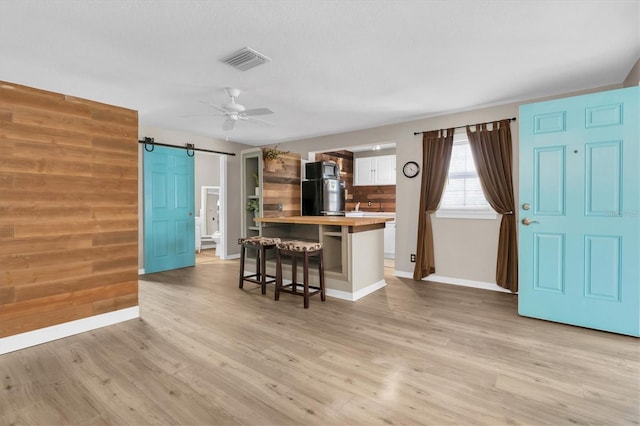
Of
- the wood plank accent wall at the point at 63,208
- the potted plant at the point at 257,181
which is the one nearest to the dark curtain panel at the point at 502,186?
the potted plant at the point at 257,181

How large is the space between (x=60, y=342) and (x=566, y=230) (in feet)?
14.7

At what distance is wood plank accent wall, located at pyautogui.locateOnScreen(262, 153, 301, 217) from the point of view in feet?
16.9

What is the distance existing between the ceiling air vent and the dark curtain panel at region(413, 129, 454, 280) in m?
2.79

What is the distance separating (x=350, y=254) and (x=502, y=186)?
218cm

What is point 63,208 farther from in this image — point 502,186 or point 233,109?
point 502,186

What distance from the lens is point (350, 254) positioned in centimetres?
375

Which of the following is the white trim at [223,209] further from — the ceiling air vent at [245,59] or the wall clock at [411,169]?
the ceiling air vent at [245,59]

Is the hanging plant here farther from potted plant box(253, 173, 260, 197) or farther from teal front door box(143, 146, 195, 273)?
teal front door box(143, 146, 195, 273)

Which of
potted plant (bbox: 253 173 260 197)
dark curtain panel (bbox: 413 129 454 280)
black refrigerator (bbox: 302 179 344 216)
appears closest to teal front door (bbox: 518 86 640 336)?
dark curtain panel (bbox: 413 129 454 280)

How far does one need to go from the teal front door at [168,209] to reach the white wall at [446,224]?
3.15 metres

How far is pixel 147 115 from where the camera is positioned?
468 cm

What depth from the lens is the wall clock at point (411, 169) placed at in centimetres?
489

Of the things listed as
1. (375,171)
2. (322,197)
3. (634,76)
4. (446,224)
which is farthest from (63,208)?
(375,171)

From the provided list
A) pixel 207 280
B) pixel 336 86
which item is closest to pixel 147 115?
pixel 207 280
